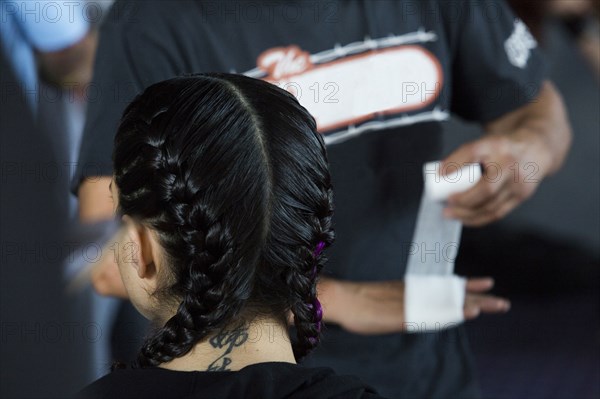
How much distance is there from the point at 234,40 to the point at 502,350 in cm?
92

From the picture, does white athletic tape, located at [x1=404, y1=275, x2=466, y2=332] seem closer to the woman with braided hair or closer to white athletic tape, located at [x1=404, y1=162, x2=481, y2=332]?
white athletic tape, located at [x1=404, y1=162, x2=481, y2=332]

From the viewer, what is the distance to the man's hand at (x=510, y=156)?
1314mm

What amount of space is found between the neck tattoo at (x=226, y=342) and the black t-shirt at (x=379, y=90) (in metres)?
0.53

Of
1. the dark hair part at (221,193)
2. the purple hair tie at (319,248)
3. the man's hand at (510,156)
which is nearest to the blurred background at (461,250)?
the man's hand at (510,156)

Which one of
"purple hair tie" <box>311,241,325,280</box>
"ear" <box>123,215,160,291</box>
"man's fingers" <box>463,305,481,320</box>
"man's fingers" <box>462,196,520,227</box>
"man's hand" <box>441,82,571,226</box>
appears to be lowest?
"man's fingers" <box>463,305,481,320</box>

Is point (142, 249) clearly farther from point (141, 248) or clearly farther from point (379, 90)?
point (379, 90)

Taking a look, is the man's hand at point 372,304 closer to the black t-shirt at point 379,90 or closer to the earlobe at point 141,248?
the black t-shirt at point 379,90

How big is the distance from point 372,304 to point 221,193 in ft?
2.04

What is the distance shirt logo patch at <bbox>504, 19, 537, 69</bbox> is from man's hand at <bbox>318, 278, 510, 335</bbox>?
0.38m

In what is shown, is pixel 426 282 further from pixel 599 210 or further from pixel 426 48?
pixel 599 210

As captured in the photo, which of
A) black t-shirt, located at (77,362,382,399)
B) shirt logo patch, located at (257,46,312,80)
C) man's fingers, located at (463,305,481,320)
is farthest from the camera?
man's fingers, located at (463,305,481,320)

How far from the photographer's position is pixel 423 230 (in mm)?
1364

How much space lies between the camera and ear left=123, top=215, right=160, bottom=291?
2.51ft

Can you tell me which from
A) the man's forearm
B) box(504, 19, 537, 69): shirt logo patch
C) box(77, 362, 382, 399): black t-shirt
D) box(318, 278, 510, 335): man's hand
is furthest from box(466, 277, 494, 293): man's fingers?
box(77, 362, 382, 399): black t-shirt
